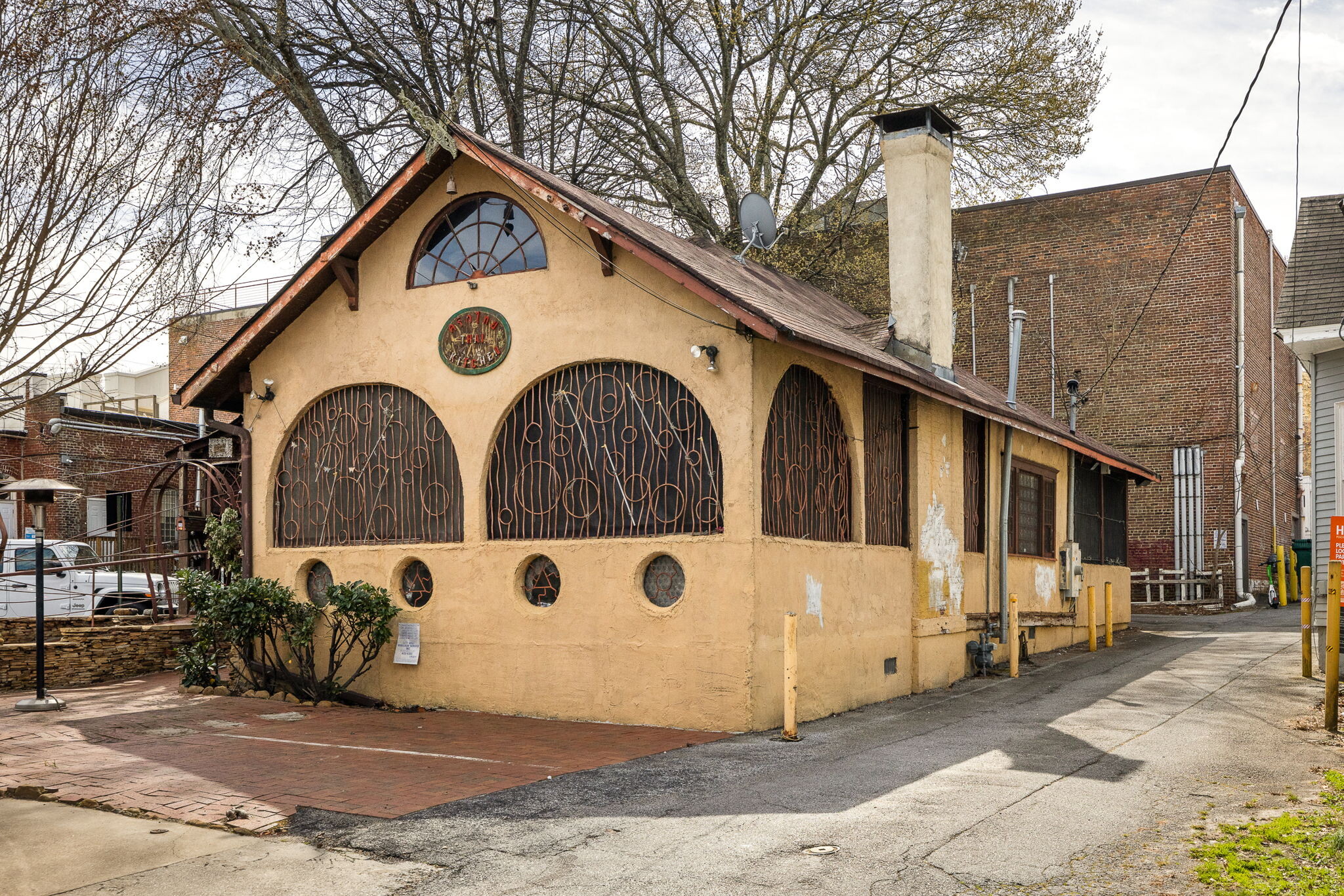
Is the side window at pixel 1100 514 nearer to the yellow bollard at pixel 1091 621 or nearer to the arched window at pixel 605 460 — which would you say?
the yellow bollard at pixel 1091 621

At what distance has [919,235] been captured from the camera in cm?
1459

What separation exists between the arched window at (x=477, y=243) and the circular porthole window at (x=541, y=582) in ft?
10.0

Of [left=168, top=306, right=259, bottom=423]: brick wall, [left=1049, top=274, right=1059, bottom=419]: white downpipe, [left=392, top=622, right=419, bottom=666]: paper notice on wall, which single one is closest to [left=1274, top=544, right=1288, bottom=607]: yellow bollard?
[left=1049, top=274, right=1059, bottom=419]: white downpipe

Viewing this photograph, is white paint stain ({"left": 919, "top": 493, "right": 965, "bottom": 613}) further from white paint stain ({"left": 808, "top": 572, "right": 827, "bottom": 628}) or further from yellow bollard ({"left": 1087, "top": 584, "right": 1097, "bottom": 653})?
yellow bollard ({"left": 1087, "top": 584, "right": 1097, "bottom": 653})

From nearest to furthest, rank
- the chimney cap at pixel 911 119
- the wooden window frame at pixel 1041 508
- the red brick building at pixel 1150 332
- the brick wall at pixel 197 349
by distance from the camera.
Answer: the chimney cap at pixel 911 119 < the wooden window frame at pixel 1041 508 < the red brick building at pixel 1150 332 < the brick wall at pixel 197 349

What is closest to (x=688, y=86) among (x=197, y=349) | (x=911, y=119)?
(x=911, y=119)

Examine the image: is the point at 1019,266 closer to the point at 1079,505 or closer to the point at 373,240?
the point at 1079,505

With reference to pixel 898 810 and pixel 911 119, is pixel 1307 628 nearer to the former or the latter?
pixel 911 119

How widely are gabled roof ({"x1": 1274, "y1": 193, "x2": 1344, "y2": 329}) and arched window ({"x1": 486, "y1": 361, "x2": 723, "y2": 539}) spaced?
7578mm

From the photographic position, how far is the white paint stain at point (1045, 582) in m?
18.2

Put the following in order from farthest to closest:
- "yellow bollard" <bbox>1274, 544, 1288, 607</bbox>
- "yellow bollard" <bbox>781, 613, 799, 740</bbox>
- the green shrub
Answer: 1. "yellow bollard" <bbox>1274, 544, 1288, 607</bbox>
2. the green shrub
3. "yellow bollard" <bbox>781, 613, 799, 740</bbox>

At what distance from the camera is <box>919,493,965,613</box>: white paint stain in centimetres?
1412

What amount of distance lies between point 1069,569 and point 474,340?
1094 cm

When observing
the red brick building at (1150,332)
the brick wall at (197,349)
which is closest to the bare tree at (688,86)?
the red brick building at (1150,332)
